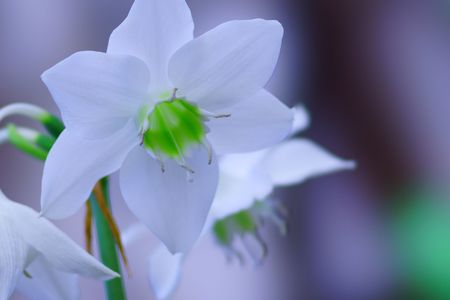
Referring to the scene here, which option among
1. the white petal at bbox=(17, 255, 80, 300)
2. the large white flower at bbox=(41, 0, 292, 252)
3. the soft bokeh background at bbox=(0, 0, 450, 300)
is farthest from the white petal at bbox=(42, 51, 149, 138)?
the soft bokeh background at bbox=(0, 0, 450, 300)

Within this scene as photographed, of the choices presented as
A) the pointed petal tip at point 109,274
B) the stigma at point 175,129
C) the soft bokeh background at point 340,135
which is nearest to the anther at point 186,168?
the stigma at point 175,129

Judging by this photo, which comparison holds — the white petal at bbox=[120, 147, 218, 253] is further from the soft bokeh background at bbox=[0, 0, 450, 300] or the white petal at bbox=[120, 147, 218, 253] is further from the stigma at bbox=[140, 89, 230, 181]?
the soft bokeh background at bbox=[0, 0, 450, 300]

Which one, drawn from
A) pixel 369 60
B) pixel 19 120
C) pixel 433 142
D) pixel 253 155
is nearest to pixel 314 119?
pixel 369 60

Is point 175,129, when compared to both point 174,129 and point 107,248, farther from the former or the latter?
point 107,248

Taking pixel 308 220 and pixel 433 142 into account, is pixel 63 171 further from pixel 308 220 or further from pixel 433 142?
pixel 433 142

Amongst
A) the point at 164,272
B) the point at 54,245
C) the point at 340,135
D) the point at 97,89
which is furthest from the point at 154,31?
the point at 340,135

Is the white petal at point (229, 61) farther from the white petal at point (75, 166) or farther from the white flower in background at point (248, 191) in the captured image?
the white flower in background at point (248, 191)
